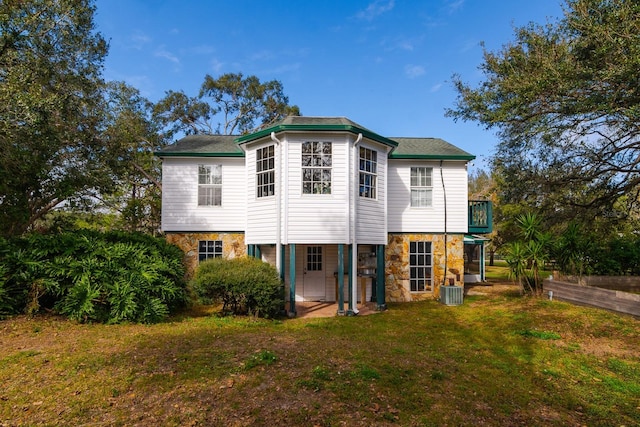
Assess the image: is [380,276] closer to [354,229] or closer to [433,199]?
[354,229]

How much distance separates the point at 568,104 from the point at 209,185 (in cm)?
1118

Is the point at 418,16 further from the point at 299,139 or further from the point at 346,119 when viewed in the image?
the point at 299,139

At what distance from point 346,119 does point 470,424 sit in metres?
8.25

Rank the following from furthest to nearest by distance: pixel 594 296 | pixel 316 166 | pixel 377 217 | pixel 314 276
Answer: pixel 314 276 → pixel 377 217 → pixel 316 166 → pixel 594 296

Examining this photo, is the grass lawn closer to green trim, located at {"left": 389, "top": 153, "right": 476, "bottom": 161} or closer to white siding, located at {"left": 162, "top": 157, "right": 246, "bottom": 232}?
white siding, located at {"left": 162, "top": 157, "right": 246, "bottom": 232}

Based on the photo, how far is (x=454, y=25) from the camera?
11.7 meters

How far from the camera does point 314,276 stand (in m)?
11.5

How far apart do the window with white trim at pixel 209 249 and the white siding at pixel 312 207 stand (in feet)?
11.4

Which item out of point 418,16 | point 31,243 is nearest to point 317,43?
point 418,16

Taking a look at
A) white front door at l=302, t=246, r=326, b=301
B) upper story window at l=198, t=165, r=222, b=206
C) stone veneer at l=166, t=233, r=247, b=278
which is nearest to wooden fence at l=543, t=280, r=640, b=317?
white front door at l=302, t=246, r=326, b=301

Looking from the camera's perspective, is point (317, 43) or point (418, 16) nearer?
point (418, 16)

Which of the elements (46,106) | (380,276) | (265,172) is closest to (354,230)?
(380,276)

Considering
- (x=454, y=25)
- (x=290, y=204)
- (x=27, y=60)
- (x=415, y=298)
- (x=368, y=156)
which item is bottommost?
(x=415, y=298)

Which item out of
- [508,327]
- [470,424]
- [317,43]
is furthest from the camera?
[317,43]
